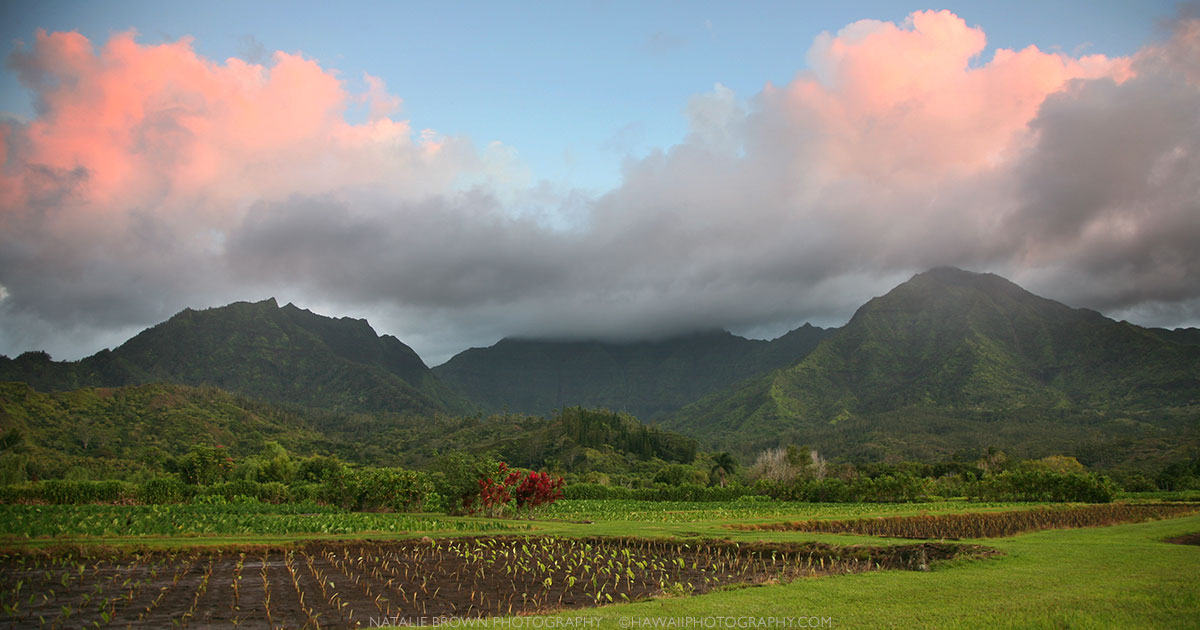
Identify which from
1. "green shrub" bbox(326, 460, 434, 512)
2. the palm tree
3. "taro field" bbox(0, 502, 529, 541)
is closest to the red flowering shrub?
"taro field" bbox(0, 502, 529, 541)

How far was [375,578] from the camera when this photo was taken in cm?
2017

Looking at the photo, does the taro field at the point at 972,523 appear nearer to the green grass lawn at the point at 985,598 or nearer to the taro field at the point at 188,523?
the taro field at the point at 188,523

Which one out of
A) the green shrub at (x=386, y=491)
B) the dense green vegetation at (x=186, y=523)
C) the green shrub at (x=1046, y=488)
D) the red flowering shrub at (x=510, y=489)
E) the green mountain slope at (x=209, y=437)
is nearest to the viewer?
the dense green vegetation at (x=186, y=523)

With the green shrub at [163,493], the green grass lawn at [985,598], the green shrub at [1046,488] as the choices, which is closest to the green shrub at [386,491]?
the green shrub at [163,493]

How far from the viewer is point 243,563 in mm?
22969

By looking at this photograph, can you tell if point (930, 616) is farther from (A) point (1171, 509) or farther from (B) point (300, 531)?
(A) point (1171, 509)

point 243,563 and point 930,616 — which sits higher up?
point 930,616

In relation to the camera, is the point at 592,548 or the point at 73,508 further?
the point at 73,508

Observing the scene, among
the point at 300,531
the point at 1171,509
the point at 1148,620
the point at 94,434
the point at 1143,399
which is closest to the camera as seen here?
the point at 1148,620

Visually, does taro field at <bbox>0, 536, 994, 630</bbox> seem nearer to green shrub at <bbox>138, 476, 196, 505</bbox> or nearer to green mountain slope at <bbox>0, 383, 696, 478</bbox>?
green shrub at <bbox>138, 476, 196, 505</bbox>

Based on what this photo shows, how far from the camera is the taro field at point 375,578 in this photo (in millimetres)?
14969

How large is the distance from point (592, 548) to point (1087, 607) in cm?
1970

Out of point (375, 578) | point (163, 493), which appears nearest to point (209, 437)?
point (163, 493)

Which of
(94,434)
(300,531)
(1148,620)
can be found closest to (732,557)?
(1148,620)
